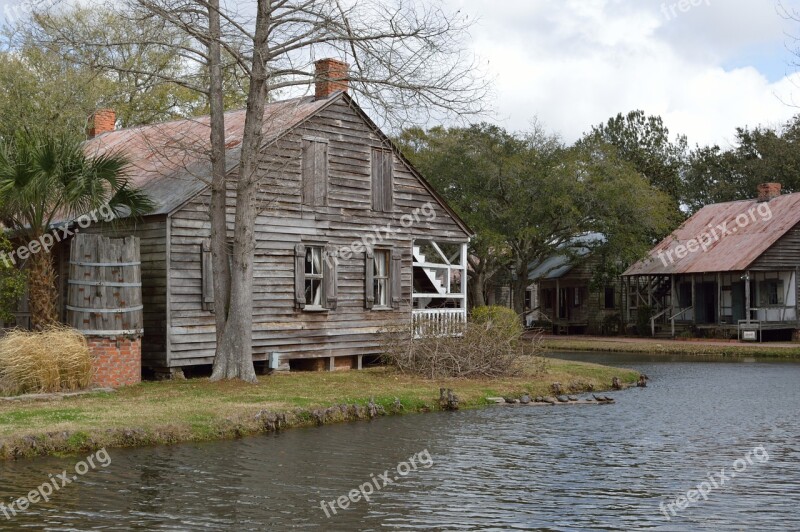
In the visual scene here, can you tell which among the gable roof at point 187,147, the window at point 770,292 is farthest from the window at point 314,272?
the window at point 770,292

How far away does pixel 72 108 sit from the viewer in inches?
1339

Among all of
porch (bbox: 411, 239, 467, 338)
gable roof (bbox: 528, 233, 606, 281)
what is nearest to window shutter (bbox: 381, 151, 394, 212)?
porch (bbox: 411, 239, 467, 338)

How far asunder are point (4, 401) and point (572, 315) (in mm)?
41412

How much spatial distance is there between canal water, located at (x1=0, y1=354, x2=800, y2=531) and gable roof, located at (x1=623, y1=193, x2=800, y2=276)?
1021 inches

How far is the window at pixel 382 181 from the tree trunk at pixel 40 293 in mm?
9470

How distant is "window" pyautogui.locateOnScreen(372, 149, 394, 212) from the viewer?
85.7 ft

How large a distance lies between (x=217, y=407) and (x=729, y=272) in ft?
106

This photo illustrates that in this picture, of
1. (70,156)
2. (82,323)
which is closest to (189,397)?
(82,323)

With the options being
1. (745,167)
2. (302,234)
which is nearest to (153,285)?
(302,234)

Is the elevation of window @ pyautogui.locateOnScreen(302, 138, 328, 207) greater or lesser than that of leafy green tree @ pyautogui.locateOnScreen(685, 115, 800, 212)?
lesser

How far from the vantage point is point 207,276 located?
21.8 metres

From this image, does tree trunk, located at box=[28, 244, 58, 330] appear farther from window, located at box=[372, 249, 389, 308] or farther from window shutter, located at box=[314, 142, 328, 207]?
window, located at box=[372, 249, 389, 308]

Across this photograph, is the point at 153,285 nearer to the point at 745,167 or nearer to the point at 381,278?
the point at 381,278

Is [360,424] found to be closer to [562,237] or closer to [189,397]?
[189,397]
